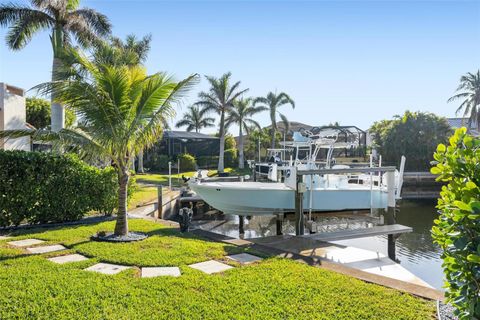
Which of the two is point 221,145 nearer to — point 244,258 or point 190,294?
point 244,258

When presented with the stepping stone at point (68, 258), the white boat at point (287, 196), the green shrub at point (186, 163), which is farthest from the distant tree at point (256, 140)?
the stepping stone at point (68, 258)

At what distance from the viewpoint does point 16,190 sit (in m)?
8.66

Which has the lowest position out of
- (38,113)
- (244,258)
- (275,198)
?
(244,258)

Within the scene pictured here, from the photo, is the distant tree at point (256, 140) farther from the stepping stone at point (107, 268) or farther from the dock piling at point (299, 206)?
the stepping stone at point (107, 268)

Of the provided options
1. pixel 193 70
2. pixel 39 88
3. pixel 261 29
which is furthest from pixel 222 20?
pixel 39 88

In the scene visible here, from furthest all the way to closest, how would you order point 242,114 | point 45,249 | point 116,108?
point 242,114, point 116,108, point 45,249

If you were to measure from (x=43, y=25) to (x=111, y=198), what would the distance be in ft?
32.4

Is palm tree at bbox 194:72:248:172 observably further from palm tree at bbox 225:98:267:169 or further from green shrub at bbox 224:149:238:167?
green shrub at bbox 224:149:238:167

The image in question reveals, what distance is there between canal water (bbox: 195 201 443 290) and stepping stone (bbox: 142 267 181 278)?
6636mm

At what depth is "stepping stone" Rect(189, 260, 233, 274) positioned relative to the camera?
5.59 m

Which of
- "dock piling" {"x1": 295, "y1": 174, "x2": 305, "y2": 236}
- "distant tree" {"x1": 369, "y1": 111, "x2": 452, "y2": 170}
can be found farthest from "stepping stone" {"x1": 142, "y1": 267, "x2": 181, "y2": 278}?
"distant tree" {"x1": 369, "y1": 111, "x2": 452, "y2": 170}

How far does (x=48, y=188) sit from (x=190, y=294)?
6.59 m

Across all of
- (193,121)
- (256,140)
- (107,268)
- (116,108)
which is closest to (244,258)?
(107,268)

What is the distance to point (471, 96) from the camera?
40.6 meters
